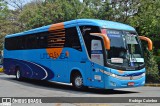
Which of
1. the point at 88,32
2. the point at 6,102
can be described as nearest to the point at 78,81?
the point at 88,32

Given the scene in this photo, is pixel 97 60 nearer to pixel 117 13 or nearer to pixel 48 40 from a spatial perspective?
pixel 48 40

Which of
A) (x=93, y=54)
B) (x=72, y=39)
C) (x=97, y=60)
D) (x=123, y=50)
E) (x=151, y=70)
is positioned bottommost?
(x=151, y=70)

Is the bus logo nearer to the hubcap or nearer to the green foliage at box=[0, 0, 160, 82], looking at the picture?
the hubcap

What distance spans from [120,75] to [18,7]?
4157cm

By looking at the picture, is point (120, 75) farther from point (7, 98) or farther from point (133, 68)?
point (7, 98)

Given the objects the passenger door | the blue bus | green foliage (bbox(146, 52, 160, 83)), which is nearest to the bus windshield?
the blue bus

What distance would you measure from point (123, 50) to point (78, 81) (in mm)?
2897

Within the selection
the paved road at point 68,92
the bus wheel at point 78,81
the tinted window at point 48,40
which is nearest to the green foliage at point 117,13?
the paved road at point 68,92

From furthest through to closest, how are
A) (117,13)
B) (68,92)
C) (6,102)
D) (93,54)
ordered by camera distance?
(117,13) < (68,92) < (93,54) < (6,102)

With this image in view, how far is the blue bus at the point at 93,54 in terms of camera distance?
1491 cm

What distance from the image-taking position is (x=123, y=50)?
15.3 meters

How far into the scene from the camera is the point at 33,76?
21.8 metres

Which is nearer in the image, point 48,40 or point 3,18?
point 48,40

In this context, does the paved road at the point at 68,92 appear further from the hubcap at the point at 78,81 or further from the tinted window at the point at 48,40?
the tinted window at the point at 48,40
